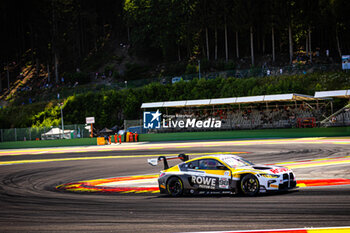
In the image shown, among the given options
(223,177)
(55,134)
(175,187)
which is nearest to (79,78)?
(55,134)

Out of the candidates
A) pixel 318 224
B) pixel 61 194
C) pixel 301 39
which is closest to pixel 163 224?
pixel 318 224

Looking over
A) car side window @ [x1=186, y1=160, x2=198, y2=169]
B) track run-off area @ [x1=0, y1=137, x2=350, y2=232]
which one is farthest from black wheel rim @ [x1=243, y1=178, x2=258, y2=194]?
car side window @ [x1=186, y1=160, x2=198, y2=169]

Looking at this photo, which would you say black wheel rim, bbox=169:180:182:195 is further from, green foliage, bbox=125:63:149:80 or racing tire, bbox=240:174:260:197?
green foliage, bbox=125:63:149:80

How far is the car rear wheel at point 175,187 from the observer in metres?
13.6

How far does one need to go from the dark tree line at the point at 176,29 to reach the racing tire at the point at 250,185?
49497mm

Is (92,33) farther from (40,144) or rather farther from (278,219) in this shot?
(278,219)

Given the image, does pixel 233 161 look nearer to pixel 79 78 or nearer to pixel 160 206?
pixel 160 206

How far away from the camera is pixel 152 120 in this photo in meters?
44.9

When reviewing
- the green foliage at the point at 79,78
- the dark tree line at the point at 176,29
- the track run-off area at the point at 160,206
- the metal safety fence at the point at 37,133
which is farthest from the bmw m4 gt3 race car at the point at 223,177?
the green foliage at the point at 79,78

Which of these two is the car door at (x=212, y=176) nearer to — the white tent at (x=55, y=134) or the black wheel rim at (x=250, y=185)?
the black wheel rim at (x=250, y=185)

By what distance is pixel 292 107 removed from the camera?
1639 inches

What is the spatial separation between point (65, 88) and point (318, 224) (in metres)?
63.9

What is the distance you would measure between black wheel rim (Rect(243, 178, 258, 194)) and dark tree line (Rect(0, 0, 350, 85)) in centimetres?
4949

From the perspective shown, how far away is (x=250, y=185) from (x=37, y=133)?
140 ft
